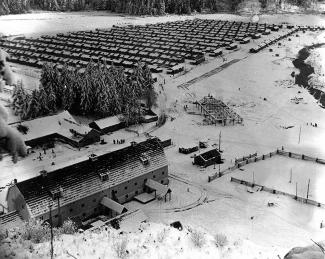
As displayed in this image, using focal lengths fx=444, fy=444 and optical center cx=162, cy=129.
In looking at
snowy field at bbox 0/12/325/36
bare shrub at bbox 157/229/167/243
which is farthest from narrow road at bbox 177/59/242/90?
snowy field at bbox 0/12/325/36

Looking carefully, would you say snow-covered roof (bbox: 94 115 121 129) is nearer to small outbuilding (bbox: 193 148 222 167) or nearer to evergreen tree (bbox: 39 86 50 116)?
Result: evergreen tree (bbox: 39 86 50 116)

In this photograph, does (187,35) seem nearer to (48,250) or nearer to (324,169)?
(324,169)

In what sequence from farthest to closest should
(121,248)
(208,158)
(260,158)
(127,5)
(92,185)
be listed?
(127,5) < (260,158) < (208,158) < (92,185) < (121,248)

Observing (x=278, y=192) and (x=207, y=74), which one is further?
(x=207, y=74)

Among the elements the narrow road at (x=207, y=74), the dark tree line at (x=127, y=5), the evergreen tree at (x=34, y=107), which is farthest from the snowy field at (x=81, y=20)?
the evergreen tree at (x=34, y=107)

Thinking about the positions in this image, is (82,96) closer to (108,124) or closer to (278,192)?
(108,124)

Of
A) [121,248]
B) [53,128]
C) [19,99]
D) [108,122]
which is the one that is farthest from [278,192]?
[19,99]
